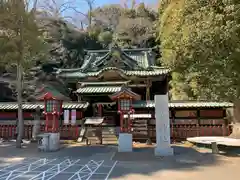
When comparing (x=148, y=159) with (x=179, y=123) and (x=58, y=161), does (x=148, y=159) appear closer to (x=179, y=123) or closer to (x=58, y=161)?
(x=58, y=161)

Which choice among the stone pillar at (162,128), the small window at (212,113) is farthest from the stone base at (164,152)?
the small window at (212,113)

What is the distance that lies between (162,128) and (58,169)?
4.84m

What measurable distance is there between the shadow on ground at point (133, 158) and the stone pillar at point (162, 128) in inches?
16.0

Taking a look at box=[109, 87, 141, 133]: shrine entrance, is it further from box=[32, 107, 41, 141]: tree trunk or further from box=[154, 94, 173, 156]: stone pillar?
box=[32, 107, 41, 141]: tree trunk

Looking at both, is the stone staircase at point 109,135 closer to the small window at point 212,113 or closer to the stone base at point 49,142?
the stone base at point 49,142

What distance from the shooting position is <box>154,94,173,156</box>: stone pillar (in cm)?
1118

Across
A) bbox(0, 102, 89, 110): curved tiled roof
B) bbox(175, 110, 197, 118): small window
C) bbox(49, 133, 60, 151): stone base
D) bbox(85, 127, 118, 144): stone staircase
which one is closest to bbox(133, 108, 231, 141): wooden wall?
bbox(175, 110, 197, 118): small window

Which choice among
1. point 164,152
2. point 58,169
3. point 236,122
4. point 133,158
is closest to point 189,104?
point 236,122

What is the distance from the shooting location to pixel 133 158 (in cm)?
1049

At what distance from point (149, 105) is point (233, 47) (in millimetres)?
7719

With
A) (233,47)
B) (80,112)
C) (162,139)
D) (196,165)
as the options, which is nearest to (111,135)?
(80,112)

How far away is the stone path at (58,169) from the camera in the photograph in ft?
25.5

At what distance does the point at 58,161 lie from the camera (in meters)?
10.1

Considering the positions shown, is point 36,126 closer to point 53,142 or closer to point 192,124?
point 53,142
